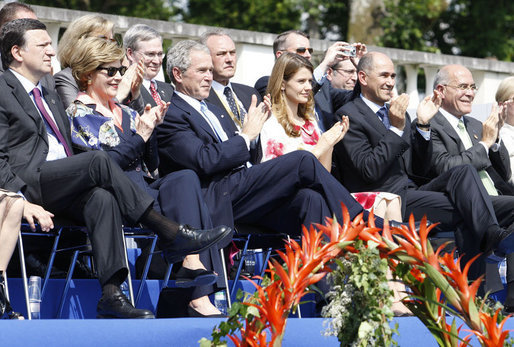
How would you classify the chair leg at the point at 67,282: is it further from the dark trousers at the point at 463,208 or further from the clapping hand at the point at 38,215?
the dark trousers at the point at 463,208

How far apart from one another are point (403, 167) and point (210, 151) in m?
1.95

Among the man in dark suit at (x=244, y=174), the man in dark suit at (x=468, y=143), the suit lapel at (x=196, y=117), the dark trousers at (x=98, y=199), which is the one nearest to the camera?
the dark trousers at (x=98, y=199)

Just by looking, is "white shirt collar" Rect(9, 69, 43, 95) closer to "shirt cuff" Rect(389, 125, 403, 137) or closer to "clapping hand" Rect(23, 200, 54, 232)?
"clapping hand" Rect(23, 200, 54, 232)

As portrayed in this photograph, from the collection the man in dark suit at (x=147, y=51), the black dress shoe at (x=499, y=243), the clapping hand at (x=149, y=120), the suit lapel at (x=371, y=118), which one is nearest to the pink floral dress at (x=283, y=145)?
the suit lapel at (x=371, y=118)

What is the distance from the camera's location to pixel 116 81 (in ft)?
17.4

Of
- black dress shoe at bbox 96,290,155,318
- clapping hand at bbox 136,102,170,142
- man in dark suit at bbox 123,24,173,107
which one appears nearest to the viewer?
black dress shoe at bbox 96,290,155,318

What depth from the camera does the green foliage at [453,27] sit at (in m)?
16.9

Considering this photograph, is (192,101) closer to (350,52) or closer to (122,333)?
(350,52)

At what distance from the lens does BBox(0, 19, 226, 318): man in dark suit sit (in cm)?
449

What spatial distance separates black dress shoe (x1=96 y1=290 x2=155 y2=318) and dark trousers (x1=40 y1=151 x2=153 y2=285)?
0.34ft

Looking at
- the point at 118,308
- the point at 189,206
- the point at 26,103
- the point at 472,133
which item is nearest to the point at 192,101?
the point at 189,206

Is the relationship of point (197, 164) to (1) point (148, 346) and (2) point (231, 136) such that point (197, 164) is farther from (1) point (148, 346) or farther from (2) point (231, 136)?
(1) point (148, 346)

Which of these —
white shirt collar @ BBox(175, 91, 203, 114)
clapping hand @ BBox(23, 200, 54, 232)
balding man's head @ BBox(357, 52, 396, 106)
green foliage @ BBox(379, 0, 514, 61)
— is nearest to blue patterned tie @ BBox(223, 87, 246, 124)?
white shirt collar @ BBox(175, 91, 203, 114)

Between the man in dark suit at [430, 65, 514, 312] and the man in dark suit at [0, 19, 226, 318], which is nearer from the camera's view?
the man in dark suit at [0, 19, 226, 318]
